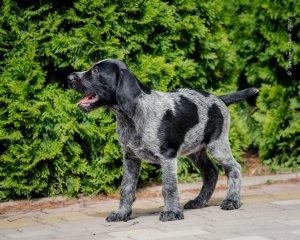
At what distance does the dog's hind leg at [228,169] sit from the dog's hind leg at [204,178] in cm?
27

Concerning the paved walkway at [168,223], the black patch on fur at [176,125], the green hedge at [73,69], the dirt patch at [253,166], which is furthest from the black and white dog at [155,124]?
the dirt patch at [253,166]

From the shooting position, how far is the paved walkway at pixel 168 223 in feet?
18.7

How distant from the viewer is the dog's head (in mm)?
6312

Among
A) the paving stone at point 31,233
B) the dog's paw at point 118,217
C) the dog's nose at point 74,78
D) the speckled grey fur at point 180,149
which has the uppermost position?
the dog's nose at point 74,78

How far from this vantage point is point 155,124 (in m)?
6.45

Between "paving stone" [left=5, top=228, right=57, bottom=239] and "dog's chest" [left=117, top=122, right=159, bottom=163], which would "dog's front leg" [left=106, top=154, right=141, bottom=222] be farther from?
"paving stone" [left=5, top=228, right=57, bottom=239]

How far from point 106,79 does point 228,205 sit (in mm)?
2027

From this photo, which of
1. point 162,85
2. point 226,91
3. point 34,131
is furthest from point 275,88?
point 34,131

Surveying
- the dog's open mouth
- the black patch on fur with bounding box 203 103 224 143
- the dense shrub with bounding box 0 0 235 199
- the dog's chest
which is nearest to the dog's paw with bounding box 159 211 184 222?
the dog's chest

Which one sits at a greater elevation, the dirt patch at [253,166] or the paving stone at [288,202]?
the dirt patch at [253,166]

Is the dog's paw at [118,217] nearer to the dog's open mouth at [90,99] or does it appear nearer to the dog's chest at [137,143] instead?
the dog's chest at [137,143]

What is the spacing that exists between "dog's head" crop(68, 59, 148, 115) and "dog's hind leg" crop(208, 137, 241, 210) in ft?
3.95

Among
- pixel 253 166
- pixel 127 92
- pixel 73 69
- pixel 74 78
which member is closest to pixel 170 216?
pixel 127 92

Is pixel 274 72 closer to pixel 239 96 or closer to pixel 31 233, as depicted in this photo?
pixel 239 96
